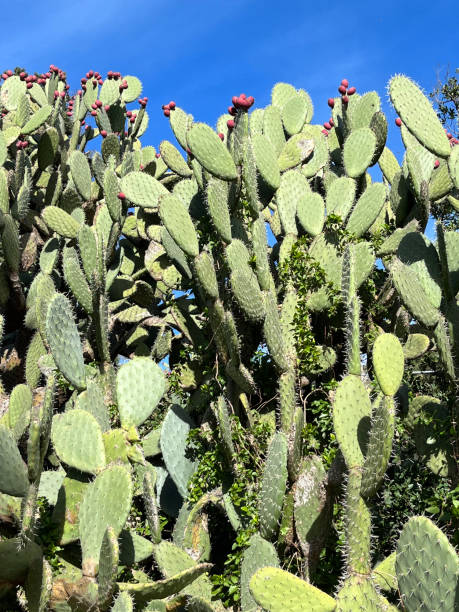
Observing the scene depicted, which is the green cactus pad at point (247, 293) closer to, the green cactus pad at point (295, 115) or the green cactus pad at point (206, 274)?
the green cactus pad at point (206, 274)

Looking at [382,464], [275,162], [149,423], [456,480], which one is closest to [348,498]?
[382,464]

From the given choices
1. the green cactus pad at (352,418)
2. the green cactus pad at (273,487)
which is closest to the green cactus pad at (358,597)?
the green cactus pad at (352,418)

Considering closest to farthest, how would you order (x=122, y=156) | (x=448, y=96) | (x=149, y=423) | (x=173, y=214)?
(x=173, y=214) → (x=149, y=423) → (x=122, y=156) → (x=448, y=96)

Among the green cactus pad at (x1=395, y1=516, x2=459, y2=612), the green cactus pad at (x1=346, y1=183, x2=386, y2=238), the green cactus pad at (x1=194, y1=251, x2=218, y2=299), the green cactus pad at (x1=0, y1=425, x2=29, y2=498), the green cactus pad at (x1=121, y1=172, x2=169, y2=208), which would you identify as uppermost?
the green cactus pad at (x1=121, y1=172, x2=169, y2=208)

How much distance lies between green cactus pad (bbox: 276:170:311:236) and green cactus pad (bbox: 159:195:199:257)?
67 centimetres

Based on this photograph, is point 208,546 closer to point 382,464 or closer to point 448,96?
point 382,464

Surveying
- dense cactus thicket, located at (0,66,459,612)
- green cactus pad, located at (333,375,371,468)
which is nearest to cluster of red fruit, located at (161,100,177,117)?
dense cactus thicket, located at (0,66,459,612)

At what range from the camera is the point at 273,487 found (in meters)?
3.30

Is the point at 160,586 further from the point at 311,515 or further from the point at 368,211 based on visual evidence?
the point at 368,211

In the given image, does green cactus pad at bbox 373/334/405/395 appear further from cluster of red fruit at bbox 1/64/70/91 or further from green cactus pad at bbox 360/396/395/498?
cluster of red fruit at bbox 1/64/70/91

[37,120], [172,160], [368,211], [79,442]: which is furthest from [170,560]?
[37,120]

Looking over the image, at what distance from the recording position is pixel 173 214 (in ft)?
12.5

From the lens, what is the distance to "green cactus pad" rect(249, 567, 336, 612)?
2.20m

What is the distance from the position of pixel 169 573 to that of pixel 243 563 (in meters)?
0.38
